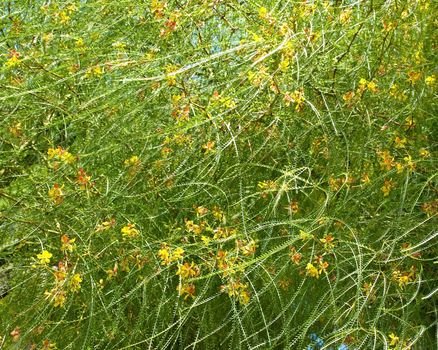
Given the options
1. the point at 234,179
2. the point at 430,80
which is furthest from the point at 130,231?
the point at 430,80

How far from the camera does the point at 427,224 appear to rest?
5.20 feet

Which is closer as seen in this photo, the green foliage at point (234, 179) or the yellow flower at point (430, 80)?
the green foliage at point (234, 179)

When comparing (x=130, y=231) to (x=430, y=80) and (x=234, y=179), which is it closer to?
(x=234, y=179)

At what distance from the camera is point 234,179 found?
5.68 ft

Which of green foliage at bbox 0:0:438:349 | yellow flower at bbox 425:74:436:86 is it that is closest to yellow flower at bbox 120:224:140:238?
green foliage at bbox 0:0:438:349

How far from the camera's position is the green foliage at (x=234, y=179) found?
1.55 meters

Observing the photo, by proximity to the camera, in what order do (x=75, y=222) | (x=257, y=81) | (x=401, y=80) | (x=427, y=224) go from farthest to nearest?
(x=401, y=80)
(x=75, y=222)
(x=427, y=224)
(x=257, y=81)

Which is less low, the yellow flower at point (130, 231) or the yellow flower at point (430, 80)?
the yellow flower at point (430, 80)

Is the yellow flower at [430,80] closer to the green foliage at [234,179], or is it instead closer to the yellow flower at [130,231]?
the green foliage at [234,179]

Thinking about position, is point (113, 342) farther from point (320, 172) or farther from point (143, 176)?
point (320, 172)

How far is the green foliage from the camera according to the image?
1.55 metres

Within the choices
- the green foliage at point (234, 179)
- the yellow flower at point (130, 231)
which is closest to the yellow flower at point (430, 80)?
the green foliage at point (234, 179)

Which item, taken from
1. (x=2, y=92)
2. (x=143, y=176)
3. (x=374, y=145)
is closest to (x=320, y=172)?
(x=374, y=145)

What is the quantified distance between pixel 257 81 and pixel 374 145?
1.18ft
